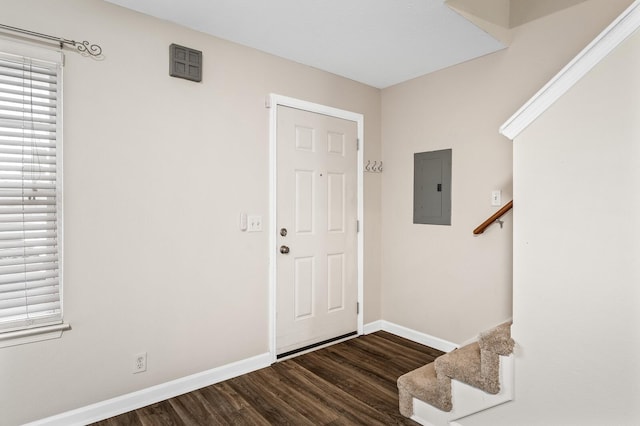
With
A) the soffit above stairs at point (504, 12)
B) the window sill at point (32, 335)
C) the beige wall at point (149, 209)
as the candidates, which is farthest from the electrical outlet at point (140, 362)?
the soffit above stairs at point (504, 12)

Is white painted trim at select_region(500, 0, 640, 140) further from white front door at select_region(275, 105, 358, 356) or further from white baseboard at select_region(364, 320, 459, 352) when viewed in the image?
white baseboard at select_region(364, 320, 459, 352)

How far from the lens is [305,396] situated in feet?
7.97

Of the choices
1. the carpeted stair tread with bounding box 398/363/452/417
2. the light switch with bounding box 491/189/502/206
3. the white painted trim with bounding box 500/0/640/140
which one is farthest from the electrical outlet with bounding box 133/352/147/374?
the light switch with bounding box 491/189/502/206

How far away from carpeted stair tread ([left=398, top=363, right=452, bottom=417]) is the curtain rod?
265cm

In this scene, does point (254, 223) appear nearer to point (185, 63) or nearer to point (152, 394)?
point (185, 63)

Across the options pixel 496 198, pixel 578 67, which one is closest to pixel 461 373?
pixel 496 198

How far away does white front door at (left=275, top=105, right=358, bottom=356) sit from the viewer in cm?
297

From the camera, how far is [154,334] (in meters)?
2.34

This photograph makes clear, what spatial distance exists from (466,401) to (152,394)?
1.89 m

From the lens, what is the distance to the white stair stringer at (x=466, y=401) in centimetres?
185

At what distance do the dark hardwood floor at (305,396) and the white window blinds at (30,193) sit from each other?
0.82 m

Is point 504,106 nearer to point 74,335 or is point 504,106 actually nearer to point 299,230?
point 299,230

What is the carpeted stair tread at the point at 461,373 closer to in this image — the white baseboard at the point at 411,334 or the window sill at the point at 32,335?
the white baseboard at the point at 411,334

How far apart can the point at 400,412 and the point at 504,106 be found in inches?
89.4
